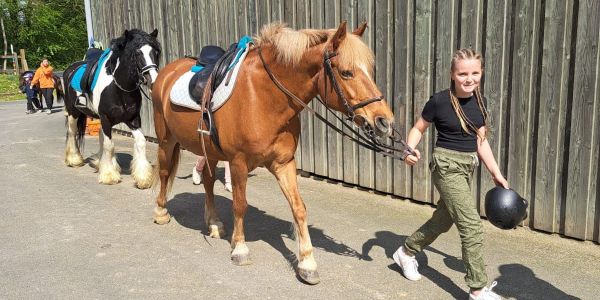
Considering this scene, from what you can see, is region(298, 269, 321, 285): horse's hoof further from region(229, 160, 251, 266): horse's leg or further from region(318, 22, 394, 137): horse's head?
region(318, 22, 394, 137): horse's head

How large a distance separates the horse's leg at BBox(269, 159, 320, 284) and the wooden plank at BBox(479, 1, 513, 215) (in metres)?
2.17

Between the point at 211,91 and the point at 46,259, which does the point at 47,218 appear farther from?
the point at 211,91

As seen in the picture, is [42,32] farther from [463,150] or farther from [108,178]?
[463,150]

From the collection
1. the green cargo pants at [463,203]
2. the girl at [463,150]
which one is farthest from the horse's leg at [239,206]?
the green cargo pants at [463,203]

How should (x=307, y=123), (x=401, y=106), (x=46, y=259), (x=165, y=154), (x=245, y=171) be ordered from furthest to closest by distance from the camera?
(x=307, y=123)
(x=401, y=106)
(x=165, y=154)
(x=46, y=259)
(x=245, y=171)

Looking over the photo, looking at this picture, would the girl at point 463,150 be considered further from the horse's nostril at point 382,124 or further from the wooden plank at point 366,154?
the wooden plank at point 366,154

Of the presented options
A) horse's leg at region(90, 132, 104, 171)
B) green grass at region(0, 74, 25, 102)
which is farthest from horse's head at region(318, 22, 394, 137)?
green grass at region(0, 74, 25, 102)

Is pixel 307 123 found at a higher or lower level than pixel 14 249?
higher

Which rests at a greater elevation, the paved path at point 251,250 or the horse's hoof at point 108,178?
the horse's hoof at point 108,178

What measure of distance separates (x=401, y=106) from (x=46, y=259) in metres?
4.16

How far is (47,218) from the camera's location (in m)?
5.61

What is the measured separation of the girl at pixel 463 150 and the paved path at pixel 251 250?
0.48 meters

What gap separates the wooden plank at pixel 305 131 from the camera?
23.2ft

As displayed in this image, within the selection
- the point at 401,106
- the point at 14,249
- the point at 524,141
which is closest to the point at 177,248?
the point at 14,249
